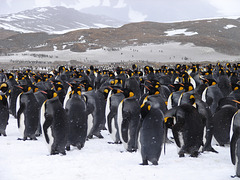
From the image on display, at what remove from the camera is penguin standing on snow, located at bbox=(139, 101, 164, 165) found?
185 inches

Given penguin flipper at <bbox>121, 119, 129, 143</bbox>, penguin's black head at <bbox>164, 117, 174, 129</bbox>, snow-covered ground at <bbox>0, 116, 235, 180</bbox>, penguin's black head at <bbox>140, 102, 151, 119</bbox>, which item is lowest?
snow-covered ground at <bbox>0, 116, 235, 180</bbox>

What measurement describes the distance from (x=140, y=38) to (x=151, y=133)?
6842cm

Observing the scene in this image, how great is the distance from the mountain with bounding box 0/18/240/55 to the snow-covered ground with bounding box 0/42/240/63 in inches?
138

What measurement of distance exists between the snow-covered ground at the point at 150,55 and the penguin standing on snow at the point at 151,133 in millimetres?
43105

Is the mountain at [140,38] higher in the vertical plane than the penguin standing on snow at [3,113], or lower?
higher

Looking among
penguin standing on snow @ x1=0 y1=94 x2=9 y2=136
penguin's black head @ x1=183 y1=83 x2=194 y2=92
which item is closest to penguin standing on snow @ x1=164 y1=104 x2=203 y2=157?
penguin's black head @ x1=183 y1=83 x2=194 y2=92

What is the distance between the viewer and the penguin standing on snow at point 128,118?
5453 mm

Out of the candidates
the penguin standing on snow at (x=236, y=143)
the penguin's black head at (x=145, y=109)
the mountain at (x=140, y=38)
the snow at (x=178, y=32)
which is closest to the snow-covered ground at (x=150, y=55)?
the mountain at (x=140, y=38)

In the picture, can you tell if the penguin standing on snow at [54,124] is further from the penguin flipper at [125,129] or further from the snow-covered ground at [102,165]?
the penguin flipper at [125,129]

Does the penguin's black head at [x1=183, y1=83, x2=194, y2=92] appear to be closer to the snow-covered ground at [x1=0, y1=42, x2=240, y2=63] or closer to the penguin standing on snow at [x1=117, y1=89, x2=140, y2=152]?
the penguin standing on snow at [x1=117, y1=89, x2=140, y2=152]

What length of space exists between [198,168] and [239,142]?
0.83 meters

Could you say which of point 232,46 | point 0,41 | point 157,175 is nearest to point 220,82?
point 157,175

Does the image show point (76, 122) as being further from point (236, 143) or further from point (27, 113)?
point (236, 143)

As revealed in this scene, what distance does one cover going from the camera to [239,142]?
392 centimetres
